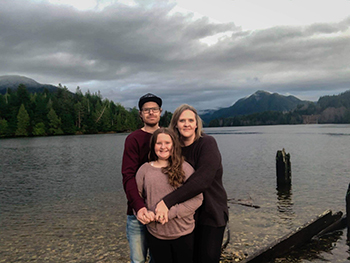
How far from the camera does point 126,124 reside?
13525 cm

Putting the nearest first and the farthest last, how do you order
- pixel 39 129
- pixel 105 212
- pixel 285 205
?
pixel 105 212 → pixel 285 205 → pixel 39 129

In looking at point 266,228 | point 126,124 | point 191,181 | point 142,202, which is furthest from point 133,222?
point 126,124

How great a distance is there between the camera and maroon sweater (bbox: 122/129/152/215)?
11.7ft

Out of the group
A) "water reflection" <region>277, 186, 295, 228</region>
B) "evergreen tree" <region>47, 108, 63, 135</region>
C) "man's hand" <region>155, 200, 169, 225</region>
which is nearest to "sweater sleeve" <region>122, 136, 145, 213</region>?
"man's hand" <region>155, 200, 169, 225</region>

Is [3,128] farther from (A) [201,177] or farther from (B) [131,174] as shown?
(A) [201,177]

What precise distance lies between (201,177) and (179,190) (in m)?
0.33

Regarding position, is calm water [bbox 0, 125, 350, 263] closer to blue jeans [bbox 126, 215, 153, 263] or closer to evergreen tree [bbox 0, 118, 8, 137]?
blue jeans [bbox 126, 215, 153, 263]

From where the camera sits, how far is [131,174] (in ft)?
12.3

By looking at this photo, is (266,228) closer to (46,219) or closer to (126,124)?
(46,219)

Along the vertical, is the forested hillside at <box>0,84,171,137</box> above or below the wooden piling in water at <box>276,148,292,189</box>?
above

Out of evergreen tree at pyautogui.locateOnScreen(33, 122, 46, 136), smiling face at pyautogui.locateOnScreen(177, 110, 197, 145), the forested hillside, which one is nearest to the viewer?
smiling face at pyautogui.locateOnScreen(177, 110, 197, 145)

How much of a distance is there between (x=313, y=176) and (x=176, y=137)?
1979 cm

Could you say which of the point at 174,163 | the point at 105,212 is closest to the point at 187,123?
the point at 174,163

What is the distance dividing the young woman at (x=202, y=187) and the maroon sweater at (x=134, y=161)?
38 centimetres
